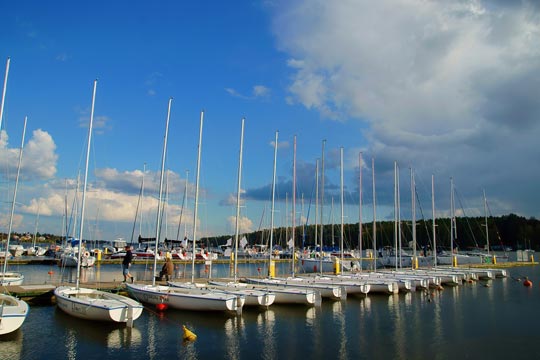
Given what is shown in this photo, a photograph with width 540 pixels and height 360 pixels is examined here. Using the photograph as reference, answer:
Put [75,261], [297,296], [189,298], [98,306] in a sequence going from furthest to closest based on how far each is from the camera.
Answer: [75,261] < [297,296] < [189,298] < [98,306]

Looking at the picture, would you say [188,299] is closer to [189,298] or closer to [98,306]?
[189,298]

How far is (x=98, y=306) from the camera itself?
1941cm

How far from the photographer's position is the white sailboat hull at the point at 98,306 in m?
19.2

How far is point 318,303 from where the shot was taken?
26.7 metres

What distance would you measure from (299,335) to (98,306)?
9.75 meters

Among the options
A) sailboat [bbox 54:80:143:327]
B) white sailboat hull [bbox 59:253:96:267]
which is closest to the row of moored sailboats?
sailboat [bbox 54:80:143:327]

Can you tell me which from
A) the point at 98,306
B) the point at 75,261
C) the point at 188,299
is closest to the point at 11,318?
the point at 98,306

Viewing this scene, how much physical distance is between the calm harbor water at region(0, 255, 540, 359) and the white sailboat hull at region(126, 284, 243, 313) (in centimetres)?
46

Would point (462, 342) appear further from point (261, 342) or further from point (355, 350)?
point (261, 342)

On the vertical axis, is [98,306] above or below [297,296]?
above

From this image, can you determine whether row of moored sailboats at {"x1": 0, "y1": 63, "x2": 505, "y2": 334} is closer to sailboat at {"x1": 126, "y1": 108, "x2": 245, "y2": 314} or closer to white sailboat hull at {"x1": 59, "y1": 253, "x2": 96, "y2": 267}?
sailboat at {"x1": 126, "y1": 108, "x2": 245, "y2": 314}

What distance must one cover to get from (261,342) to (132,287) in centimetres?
1185

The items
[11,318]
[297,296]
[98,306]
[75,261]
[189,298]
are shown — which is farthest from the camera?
[75,261]

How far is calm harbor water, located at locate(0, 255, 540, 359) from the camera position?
54.2 ft
